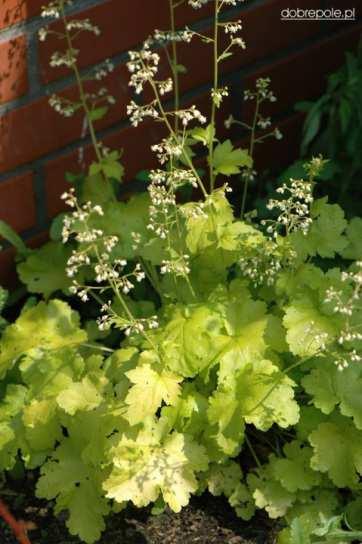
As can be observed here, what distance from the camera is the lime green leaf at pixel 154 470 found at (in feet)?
6.76

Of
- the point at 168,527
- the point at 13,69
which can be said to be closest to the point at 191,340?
the point at 168,527

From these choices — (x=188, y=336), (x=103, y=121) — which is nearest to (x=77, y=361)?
(x=188, y=336)

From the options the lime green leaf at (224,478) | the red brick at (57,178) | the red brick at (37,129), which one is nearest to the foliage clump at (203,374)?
the lime green leaf at (224,478)

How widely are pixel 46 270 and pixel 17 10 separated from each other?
23.1 inches

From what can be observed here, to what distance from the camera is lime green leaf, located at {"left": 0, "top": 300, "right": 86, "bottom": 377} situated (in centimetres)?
234

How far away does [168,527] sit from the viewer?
2.24 metres

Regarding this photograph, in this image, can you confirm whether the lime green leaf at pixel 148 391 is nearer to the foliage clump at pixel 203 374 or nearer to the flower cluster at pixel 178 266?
the foliage clump at pixel 203 374

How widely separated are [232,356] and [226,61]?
92 centimetres

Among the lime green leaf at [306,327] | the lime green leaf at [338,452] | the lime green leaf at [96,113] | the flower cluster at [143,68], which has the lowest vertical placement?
the lime green leaf at [338,452]

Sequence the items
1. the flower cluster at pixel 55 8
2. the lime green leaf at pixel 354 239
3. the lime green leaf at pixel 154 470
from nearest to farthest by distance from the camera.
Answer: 1. the lime green leaf at pixel 154 470
2. the flower cluster at pixel 55 8
3. the lime green leaf at pixel 354 239

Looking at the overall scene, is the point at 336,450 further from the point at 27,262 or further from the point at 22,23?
the point at 22,23

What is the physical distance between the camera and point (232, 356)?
2.14 meters

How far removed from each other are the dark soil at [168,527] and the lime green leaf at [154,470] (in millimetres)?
156

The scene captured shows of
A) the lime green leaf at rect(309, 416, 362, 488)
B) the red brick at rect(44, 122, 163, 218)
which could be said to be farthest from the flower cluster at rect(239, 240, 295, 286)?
the red brick at rect(44, 122, 163, 218)
